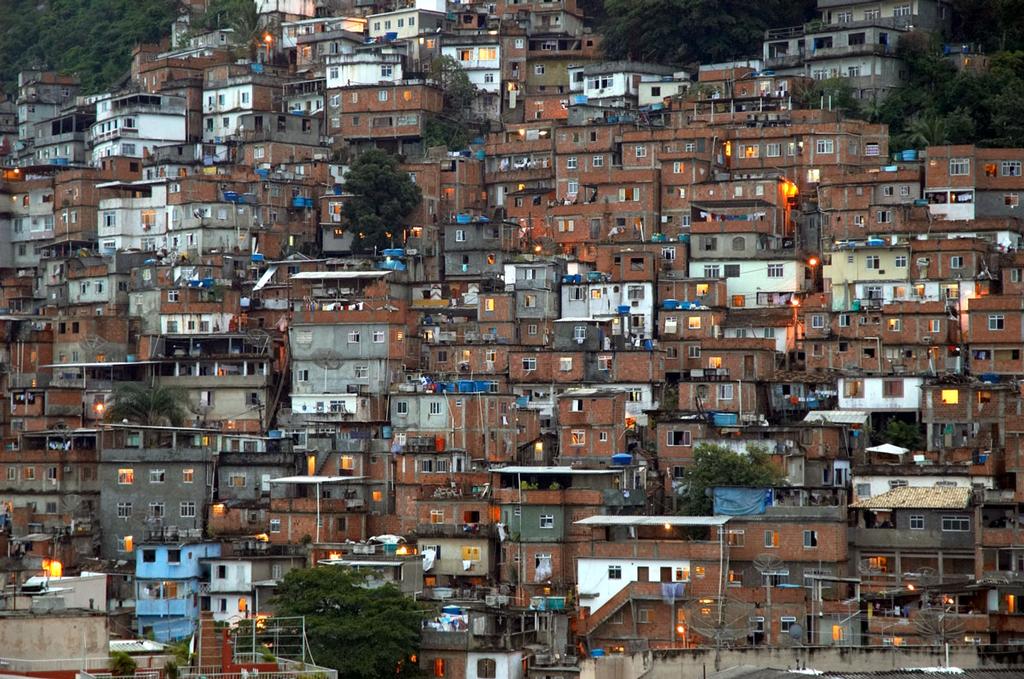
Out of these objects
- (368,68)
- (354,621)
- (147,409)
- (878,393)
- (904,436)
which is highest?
(368,68)

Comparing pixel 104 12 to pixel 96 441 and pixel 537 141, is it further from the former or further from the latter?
pixel 96 441

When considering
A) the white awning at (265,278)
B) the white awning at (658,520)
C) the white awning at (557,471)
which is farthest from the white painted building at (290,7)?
the white awning at (658,520)

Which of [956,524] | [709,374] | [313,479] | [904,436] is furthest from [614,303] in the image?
[956,524]

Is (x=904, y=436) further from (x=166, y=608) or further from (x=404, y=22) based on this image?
(x=404, y=22)

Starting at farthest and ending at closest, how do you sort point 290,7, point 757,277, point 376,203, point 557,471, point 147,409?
point 290,7 < point 376,203 < point 757,277 < point 147,409 < point 557,471

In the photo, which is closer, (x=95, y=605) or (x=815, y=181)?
(x=95, y=605)

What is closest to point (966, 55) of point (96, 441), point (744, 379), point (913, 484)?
point (744, 379)

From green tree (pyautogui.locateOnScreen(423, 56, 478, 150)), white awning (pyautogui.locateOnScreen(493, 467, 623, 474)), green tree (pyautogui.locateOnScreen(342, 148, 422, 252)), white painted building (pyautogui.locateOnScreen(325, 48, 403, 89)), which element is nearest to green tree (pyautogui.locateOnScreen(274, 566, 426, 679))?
white awning (pyautogui.locateOnScreen(493, 467, 623, 474))
